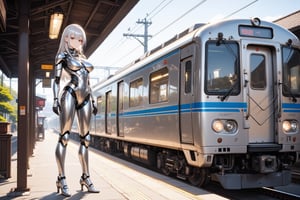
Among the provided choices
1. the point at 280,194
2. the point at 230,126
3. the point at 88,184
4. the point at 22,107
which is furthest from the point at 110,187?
the point at 280,194

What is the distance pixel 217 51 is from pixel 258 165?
2.28 m

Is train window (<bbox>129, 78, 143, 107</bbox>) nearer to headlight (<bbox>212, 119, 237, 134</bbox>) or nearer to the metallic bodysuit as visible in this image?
headlight (<bbox>212, 119, 237, 134</bbox>)

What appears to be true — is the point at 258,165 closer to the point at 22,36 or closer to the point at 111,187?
the point at 111,187

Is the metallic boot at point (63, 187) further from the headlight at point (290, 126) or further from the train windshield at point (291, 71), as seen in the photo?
the train windshield at point (291, 71)

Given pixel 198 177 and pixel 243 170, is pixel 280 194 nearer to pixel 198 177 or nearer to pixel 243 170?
pixel 243 170

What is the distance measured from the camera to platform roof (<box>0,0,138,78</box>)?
26.8 feet

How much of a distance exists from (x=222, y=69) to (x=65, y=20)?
440cm

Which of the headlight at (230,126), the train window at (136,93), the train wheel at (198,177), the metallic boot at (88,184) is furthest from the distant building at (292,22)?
the metallic boot at (88,184)

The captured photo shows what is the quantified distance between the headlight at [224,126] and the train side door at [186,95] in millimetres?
512

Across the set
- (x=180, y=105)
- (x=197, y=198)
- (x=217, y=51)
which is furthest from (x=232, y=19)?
(x=197, y=198)

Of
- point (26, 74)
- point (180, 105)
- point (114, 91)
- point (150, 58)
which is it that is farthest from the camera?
point (114, 91)

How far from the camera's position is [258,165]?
284 inches

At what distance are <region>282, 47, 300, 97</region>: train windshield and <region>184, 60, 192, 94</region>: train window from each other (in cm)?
189

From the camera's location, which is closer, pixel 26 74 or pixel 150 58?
pixel 26 74
